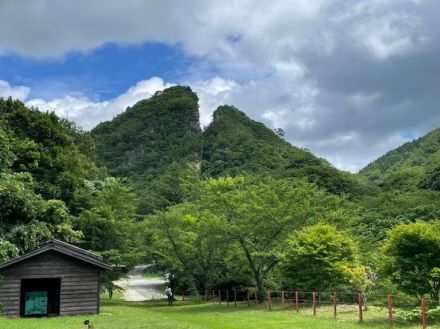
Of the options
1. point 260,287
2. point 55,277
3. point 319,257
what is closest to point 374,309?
point 319,257

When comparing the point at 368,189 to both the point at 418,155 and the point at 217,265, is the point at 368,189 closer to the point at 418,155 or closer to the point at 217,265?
the point at 418,155

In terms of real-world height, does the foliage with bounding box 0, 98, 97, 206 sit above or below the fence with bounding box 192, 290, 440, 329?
above

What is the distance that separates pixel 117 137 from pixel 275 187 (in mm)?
79702

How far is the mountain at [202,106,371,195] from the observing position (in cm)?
7481

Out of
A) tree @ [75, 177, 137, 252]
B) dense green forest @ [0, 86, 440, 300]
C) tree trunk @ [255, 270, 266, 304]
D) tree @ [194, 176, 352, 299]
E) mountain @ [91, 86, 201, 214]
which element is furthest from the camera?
mountain @ [91, 86, 201, 214]

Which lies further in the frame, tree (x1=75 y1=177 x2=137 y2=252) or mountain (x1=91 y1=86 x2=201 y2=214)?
mountain (x1=91 y1=86 x2=201 y2=214)

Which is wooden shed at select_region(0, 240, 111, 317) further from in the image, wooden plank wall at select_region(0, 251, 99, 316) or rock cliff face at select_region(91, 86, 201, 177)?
rock cliff face at select_region(91, 86, 201, 177)

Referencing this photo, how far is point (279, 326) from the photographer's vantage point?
1808cm

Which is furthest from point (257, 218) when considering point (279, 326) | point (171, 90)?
point (171, 90)

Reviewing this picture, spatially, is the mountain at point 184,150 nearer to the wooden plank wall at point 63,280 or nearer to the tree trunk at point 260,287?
the tree trunk at point 260,287

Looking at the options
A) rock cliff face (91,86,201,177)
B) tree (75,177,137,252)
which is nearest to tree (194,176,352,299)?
tree (75,177,137,252)

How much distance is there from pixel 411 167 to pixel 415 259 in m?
79.3

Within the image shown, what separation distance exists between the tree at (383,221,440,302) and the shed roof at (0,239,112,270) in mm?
13188

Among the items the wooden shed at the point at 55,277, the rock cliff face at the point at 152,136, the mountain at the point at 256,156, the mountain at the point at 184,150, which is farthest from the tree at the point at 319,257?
the rock cliff face at the point at 152,136
